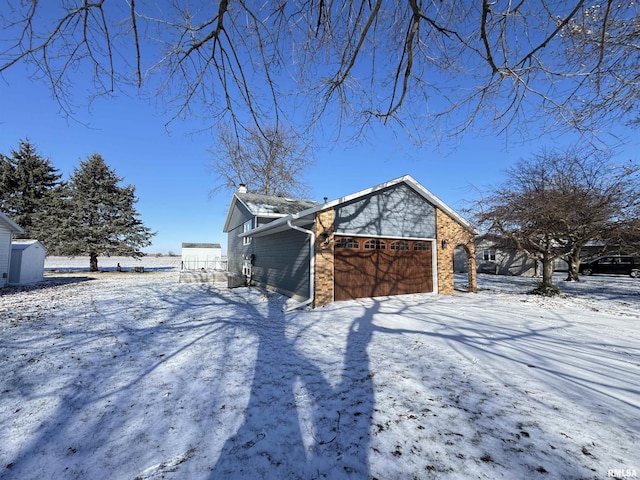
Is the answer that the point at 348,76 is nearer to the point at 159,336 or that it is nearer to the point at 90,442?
the point at 90,442

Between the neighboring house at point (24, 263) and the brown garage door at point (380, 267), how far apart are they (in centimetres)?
1661

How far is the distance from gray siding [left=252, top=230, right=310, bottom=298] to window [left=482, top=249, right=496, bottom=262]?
72.0 feet

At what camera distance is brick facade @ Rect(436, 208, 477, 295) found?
11.2 metres

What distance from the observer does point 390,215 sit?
10055 millimetres

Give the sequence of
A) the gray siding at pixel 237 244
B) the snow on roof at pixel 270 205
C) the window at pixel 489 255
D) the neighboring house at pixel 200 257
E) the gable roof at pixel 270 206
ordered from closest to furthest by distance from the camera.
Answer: the gable roof at pixel 270 206 < the snow on roof at pixel 270 205 < the gray siding at pixel 237 244 < the window at pixel 489 255 < the neighboring house at pixel 200 257

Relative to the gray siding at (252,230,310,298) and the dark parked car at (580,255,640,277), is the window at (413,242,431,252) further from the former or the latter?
the dark parked car at (580,255,640,277)

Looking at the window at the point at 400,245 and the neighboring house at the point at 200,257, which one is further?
the neighboring house at the point at 200,257

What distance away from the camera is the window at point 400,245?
10.2 metres

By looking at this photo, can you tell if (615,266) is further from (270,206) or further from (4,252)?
(4,252)

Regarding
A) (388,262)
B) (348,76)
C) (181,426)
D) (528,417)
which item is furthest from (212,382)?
(388,262)

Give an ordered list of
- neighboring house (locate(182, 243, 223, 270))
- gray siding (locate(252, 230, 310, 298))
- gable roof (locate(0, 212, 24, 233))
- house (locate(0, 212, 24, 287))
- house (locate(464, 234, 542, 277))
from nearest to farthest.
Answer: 1. gray siding (locate(252, 230, 310, 298))
2. gable roof (locate(0, 212, 24, 233))
3. house (locate(0, 212, 24, 287))
4. house (locate(464, 234, 542, 277))
5. neighboring house (locate(182, 243, 223, 270))

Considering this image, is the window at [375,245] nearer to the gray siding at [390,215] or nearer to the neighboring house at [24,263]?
the gray siding at [390,215]

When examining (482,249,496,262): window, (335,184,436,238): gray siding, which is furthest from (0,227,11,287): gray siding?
(482,249,496,262): window

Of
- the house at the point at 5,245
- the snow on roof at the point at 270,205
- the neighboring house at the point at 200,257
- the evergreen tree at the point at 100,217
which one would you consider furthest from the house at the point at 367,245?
the neighboring house at the point at 200,257
